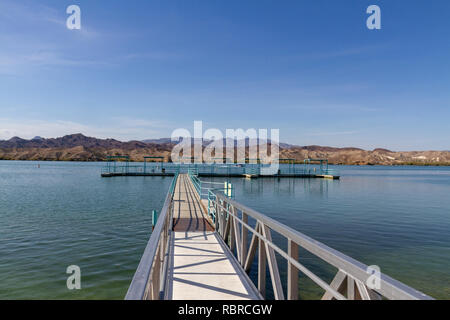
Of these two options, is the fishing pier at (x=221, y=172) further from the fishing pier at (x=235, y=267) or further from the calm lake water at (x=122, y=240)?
the fishing pier at (x=235, y=267)

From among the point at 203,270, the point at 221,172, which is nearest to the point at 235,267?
the point at 203,270

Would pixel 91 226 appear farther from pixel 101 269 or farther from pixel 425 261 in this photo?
pixel 425 261

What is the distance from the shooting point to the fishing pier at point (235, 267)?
2082 mm

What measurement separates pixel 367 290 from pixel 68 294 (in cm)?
748

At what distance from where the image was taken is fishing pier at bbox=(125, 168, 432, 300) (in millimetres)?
2082

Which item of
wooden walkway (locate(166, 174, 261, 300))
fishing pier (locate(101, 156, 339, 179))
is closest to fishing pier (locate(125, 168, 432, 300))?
wooden walkway (locate(166, 174, 261, 300))

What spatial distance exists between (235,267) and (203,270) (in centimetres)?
63

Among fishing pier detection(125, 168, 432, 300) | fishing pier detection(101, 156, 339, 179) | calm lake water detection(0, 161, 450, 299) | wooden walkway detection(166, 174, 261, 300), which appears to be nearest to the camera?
fishing pier detection(125, 168, 432, 300)

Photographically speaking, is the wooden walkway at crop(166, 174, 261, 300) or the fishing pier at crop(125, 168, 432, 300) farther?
the wooden walkway at crop(166, 174, 261, 300)

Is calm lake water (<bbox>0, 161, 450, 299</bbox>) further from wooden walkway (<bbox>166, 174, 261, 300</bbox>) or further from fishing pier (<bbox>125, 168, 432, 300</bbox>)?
fishing pier (<bbox>125, 168, 432, 300</bbox>)

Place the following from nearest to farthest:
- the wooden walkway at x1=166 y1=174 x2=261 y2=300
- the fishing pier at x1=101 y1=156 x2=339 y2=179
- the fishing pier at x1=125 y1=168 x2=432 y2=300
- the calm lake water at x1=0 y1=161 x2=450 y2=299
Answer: the fishing pier at x1=125 y1=168 x2=432 y2=300 → the wooden walkway at x1=166 y1=174 x2=261 y2=300 → the calm lake water at x1=0 y1=161 x2=450 y2=299 → the fishing pier at x1=101 y1=156 x2=339 y2=179
